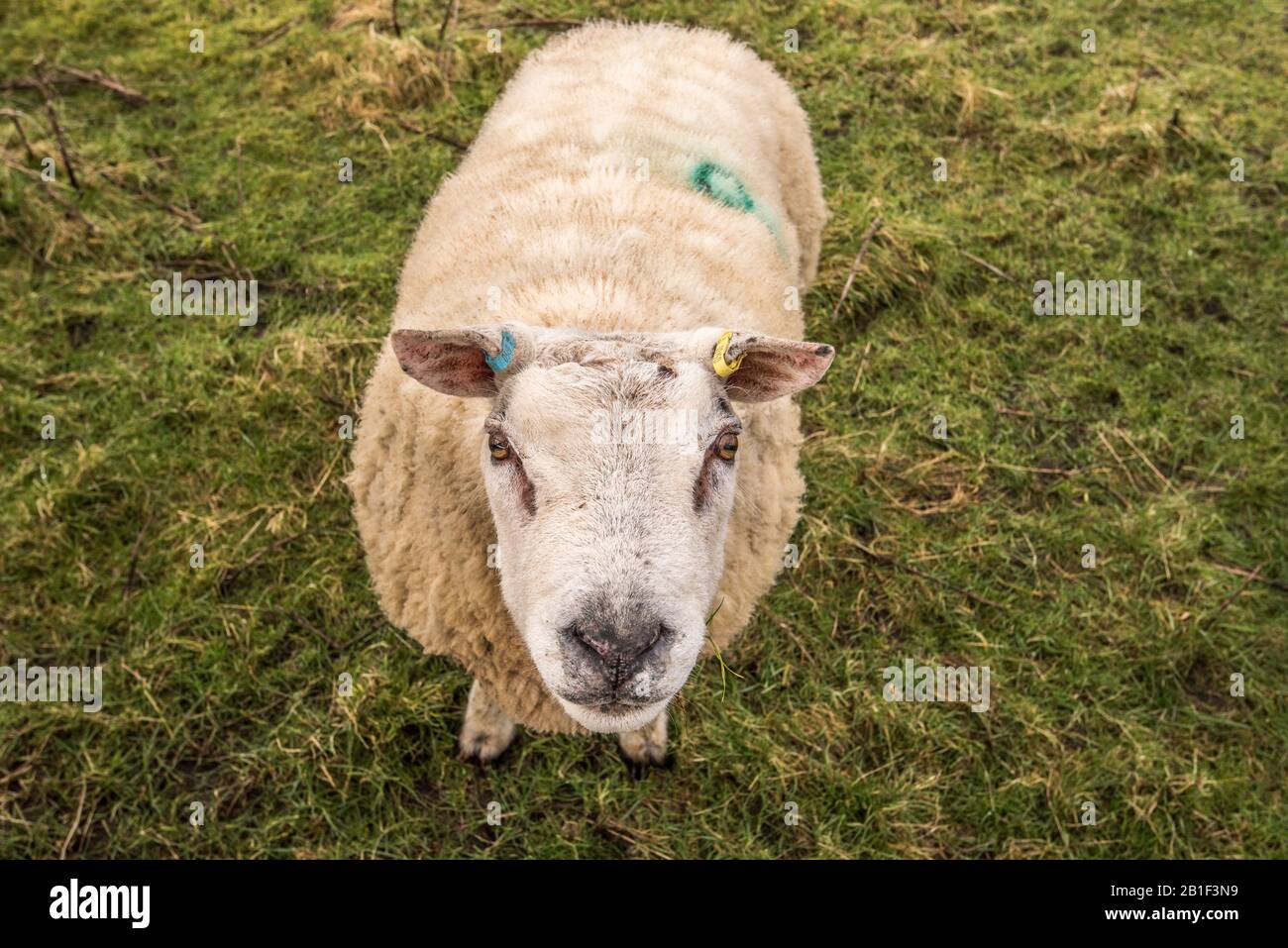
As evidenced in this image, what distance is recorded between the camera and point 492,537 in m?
2.97

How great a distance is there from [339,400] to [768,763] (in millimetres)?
2828

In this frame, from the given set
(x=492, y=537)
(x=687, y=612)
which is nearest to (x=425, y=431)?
(x=492, y=537)

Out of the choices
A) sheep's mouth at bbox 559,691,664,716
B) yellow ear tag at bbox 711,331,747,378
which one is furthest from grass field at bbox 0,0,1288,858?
yellow ear tag at bbox 711,331,747,378

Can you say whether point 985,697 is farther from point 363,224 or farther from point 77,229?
point 77,229

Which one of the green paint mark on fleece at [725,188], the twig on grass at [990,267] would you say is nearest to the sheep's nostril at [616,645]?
the green paint mark on fleece at [725,188]

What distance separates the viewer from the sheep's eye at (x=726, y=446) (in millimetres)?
2562

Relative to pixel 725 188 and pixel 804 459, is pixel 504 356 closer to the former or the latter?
pixel 725 188

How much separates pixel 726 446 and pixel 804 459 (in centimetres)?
231

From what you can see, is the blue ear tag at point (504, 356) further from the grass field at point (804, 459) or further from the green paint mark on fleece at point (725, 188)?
the grass field at point (804, 459)

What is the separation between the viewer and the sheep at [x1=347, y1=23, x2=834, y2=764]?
2.29 metres

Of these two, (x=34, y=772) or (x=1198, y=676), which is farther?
(x=1198, y=676)

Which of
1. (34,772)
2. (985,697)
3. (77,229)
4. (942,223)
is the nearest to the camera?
(34,772)

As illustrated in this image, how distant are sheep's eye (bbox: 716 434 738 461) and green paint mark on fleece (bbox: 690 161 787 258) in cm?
152

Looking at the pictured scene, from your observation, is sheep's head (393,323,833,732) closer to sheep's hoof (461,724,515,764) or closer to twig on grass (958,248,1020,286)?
sheep's hoof (461,724,515,764)
